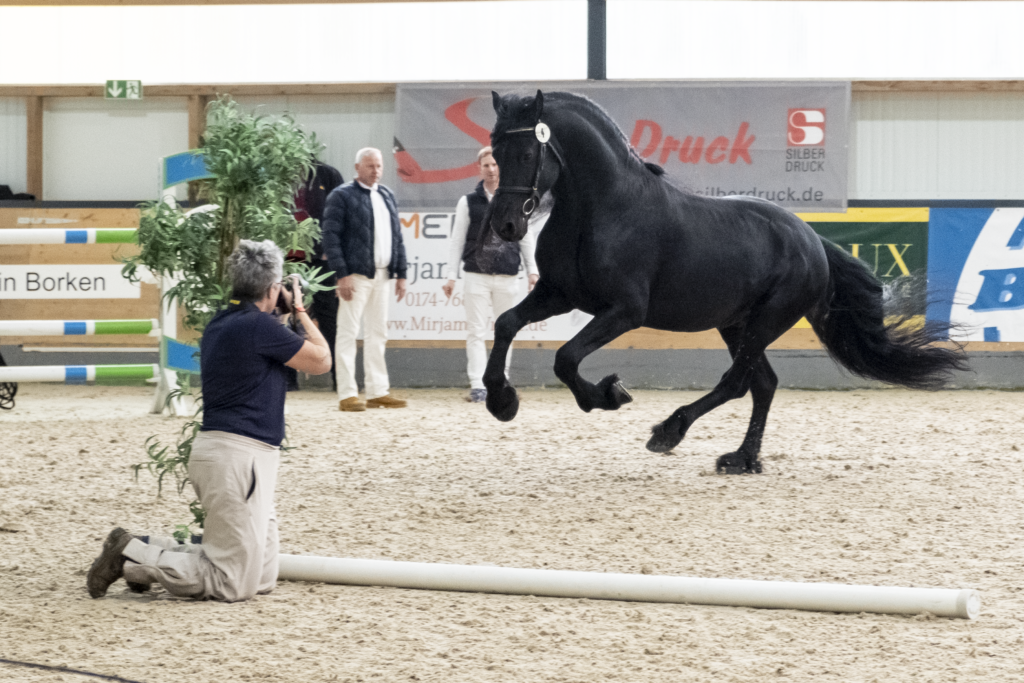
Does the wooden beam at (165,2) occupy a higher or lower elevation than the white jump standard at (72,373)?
higher

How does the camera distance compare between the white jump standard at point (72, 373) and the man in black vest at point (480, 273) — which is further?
the man in black vest at point (480, 273)

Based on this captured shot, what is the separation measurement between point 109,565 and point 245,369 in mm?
770

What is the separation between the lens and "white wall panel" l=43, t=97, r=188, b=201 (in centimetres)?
1112

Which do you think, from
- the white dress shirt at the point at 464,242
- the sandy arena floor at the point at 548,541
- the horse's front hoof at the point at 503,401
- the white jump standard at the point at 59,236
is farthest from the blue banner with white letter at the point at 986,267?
the white jump standard at the point at 59,236

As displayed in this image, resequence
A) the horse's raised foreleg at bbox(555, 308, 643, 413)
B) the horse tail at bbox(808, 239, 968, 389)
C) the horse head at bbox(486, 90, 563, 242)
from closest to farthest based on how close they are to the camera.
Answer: the horse head at bbox(486, 90, 563, 242), the horse's raised foreleg at bbox(555, 308, 643, 413), the horse tail at bbox(808, 239, 968, 389)

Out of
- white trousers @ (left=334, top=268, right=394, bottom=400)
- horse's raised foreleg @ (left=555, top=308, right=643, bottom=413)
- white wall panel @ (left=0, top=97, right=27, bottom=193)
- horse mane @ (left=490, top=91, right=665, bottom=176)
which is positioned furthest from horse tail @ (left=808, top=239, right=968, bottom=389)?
white wall panel @ (left=0, top=97, right=27, bottom=193)

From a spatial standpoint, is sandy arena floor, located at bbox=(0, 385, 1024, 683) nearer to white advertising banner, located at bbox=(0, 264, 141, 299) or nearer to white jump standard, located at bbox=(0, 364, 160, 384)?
white jump standard, located at bbox=(0, 364, 160, 384)

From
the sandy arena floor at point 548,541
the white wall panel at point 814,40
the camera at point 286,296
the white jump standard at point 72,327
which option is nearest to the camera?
the sandy arena floor at point 548,541

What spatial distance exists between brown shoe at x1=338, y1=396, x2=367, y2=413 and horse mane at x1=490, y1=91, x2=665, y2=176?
12.3 ft

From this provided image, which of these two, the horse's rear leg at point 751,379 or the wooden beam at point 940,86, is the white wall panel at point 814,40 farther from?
the horse's rear leg at point 751,379

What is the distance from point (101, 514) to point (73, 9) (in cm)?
820

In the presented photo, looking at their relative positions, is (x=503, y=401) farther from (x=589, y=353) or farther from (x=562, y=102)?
(x=562, y=102)

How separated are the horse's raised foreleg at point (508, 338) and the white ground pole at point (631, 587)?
1.29m

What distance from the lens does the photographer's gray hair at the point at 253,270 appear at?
3523mm
